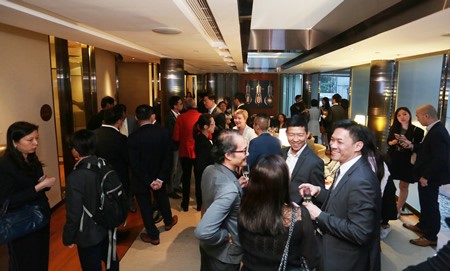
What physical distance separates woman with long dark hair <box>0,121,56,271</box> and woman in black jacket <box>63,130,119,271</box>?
13.6 inches

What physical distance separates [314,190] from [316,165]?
11.5 inches

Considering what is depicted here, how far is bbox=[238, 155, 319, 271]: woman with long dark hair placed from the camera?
1.63 meters

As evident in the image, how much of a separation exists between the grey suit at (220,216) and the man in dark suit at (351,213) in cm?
54

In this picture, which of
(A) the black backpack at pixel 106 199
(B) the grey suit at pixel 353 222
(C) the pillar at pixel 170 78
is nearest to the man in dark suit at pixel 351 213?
(B) the grey suit at pixel 353 222

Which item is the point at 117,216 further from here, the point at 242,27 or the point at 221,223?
the point at 242,27

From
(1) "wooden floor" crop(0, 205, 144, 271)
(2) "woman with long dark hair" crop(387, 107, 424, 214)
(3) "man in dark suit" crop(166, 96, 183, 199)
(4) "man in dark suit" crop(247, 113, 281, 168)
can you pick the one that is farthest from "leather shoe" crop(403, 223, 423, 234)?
(1) "wooden floor" crop(0, 205, 144, 271)

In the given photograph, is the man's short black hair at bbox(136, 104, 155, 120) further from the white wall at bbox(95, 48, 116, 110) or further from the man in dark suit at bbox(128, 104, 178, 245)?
the white wall at bbox(95, 48, 116, 110)

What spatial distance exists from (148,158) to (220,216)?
7.33 feet

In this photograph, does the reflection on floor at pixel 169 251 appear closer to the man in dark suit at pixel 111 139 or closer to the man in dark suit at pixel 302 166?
the man in dark suit at pixel 111 139

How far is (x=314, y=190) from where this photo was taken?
2.49m

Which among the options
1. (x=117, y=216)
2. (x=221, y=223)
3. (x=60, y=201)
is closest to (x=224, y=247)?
(x=221, y=223)

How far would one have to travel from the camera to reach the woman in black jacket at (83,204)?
2.46 meters

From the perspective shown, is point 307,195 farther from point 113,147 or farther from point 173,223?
point 173,223

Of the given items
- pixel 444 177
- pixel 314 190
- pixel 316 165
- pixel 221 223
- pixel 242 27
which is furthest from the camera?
pixel 444 177
